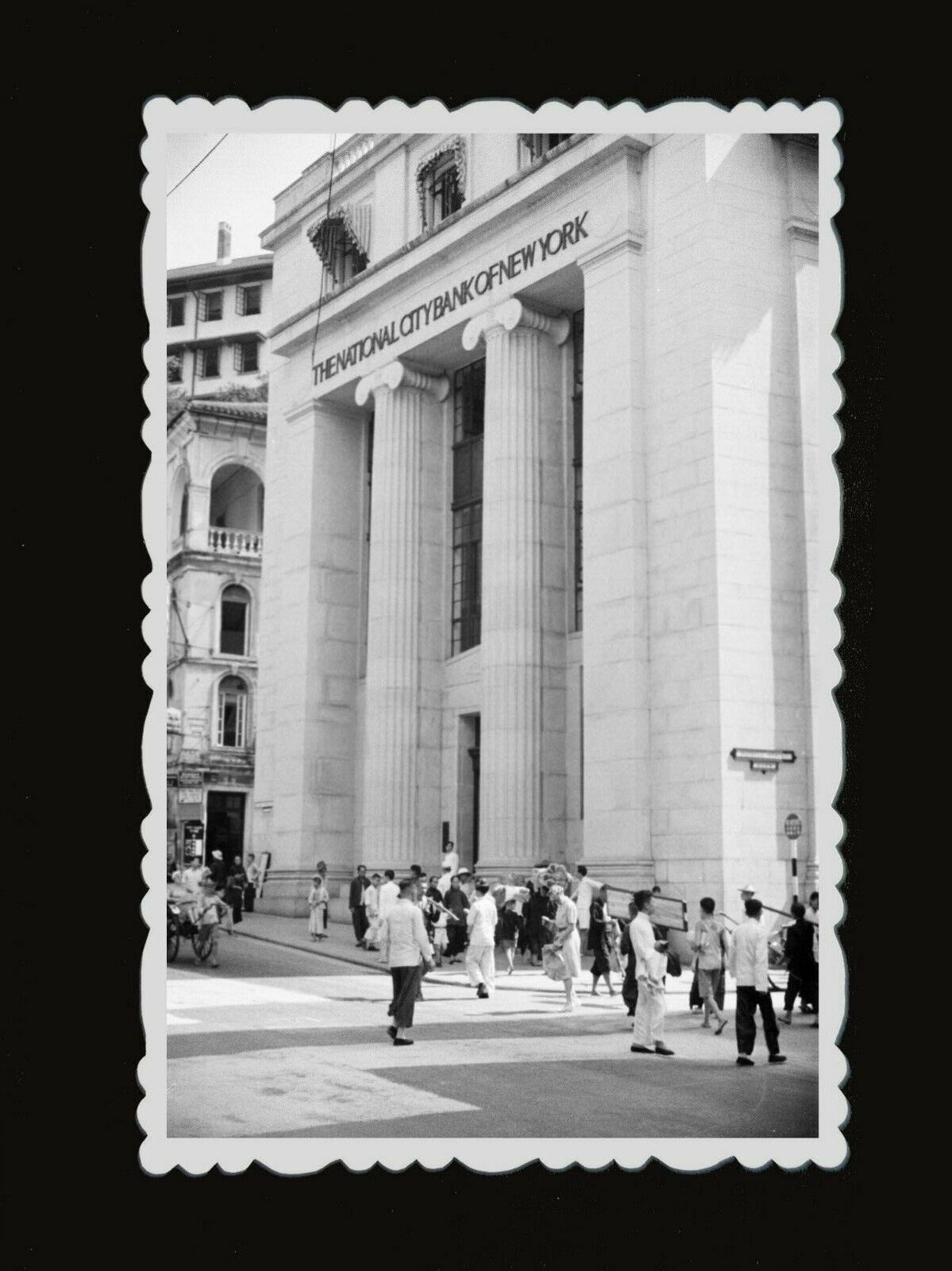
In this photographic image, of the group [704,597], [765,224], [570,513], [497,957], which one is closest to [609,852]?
[497,957]

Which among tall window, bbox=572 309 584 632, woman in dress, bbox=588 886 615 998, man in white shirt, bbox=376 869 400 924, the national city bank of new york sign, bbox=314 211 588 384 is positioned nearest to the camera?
woman in dress, bbox=588 886 615 998

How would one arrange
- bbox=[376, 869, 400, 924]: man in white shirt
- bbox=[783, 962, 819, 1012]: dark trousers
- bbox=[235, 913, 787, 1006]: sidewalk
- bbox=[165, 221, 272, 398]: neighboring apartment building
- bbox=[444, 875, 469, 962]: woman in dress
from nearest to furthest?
bbox=[783, 962, 819, 1012]: dark trousers, bbox=[235, 913, 787, 1006]: sidewalk, bbox=[376, 869, 400, 924]: man in white shirt, bbox=[444, 875, 469, 962]: woman in dress, bbox=[165, 221, 272, 398]: neighboring apartment building

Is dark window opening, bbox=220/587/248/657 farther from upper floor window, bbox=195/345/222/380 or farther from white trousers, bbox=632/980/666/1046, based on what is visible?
white trousers, bbox=632/980/666/1046

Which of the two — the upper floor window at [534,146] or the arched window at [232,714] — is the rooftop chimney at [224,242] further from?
the arched window at [232,714]

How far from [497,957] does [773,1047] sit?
1327 cm

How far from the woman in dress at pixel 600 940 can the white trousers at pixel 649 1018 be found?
234 inches

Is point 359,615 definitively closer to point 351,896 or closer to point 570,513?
point 570,513

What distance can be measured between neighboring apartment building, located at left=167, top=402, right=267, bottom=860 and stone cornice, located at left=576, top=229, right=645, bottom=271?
2340 centimetres

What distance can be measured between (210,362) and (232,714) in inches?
859

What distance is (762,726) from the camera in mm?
26609

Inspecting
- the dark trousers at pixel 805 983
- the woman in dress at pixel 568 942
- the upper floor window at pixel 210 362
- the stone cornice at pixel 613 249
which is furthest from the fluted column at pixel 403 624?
the upper floor window at pixel 210 362

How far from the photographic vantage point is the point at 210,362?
67.6 m

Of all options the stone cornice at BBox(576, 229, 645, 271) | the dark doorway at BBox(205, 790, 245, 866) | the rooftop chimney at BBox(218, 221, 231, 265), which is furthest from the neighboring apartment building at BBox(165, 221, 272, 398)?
the rooftop chimney at BBox(218, 221, 231, 265)

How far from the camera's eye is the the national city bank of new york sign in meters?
31.1
